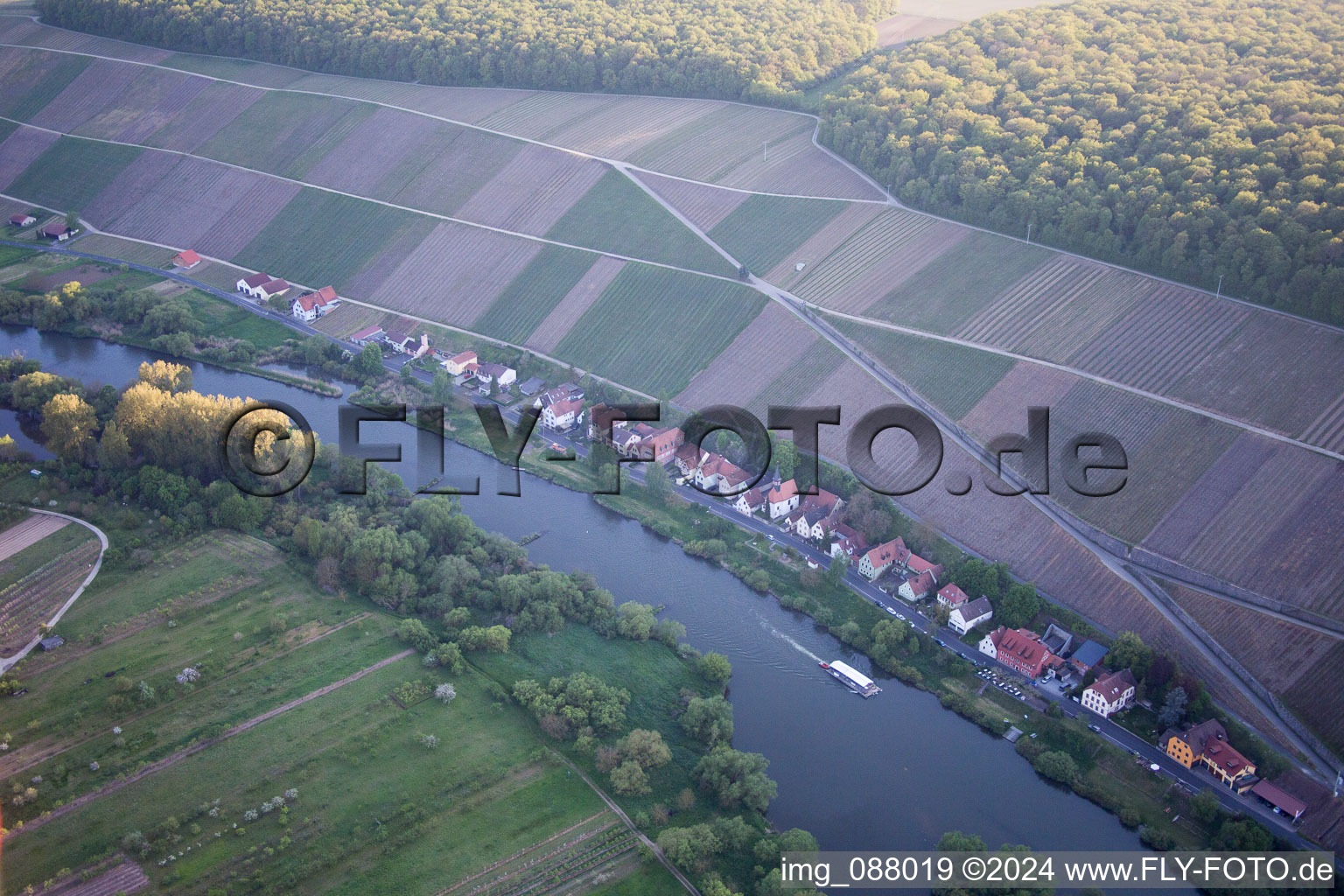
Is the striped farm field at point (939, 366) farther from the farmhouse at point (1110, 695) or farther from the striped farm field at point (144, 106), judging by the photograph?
the striped farm field at point (144, 106)

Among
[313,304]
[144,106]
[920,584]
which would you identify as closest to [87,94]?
[144,106]

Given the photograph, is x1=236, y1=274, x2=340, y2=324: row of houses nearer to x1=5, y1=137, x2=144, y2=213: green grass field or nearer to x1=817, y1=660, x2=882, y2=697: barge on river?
x1=5, y1=137, x2=144, y2=213: green grass field

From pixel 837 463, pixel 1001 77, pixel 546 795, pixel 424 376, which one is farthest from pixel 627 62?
pixel 546 795

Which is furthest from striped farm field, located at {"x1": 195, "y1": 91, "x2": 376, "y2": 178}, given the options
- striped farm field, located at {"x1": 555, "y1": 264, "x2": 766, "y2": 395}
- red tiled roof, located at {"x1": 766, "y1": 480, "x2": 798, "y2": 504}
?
red tiled roof, located at {"x1": 766, "y1": 480, "x2": 798, "y2": 504}

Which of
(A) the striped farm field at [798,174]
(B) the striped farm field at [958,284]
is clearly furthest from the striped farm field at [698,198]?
(B) the striped farm field at [958,284]

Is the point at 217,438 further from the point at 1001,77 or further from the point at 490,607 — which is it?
the point at 1001,77

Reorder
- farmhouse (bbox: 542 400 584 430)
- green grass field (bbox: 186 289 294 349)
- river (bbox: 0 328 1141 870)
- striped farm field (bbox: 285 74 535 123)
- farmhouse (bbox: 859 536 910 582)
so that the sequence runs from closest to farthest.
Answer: river (bbox: 0 328 1141 870) < farmhouse (bbox: 859 536 910 582) < farmhouse (bbox: 542 400 584 430) < green grass field (bbox: 186 289 294 349) < striped farm field (bbox: 285 74 535 123)
